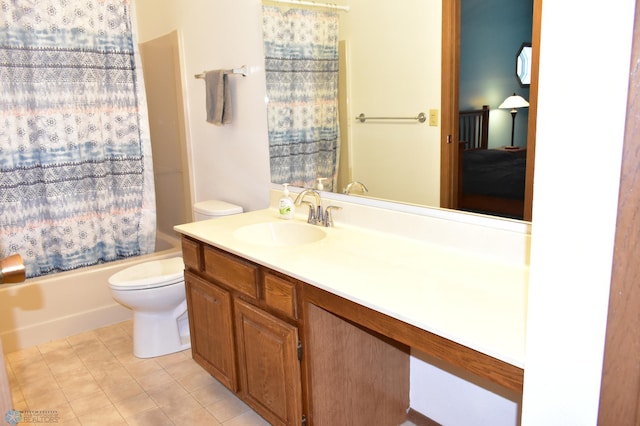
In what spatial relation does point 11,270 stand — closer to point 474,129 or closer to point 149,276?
point 474,129

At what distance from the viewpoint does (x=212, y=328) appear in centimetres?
230

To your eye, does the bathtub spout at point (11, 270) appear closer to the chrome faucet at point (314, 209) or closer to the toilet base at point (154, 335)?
the chrome faucet at point (314, 209)

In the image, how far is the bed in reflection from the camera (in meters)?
1.65

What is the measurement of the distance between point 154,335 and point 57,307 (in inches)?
29.4

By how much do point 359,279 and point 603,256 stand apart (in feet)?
2.76

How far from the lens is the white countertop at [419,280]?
1234mm

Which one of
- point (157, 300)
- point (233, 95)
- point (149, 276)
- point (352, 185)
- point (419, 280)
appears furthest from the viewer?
point (233, 95)

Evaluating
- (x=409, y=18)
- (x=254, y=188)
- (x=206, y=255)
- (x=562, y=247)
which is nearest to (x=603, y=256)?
(x=562, y=247)

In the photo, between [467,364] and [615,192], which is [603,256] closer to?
[615,192]

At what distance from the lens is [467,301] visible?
139 centimetres

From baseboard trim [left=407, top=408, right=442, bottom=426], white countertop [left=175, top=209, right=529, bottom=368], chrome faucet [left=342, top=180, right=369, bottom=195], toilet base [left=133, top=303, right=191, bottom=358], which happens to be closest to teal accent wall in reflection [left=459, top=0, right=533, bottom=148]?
white countertop [left=175, top=209, right=529, bottom=368]

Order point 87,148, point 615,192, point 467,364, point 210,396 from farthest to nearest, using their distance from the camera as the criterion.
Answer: point 87,148, point 210,396, point 467,364, point 615,192

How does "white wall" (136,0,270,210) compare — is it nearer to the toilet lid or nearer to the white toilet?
the white toilet

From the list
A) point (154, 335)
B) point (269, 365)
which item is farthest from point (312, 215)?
point (154, 335)
